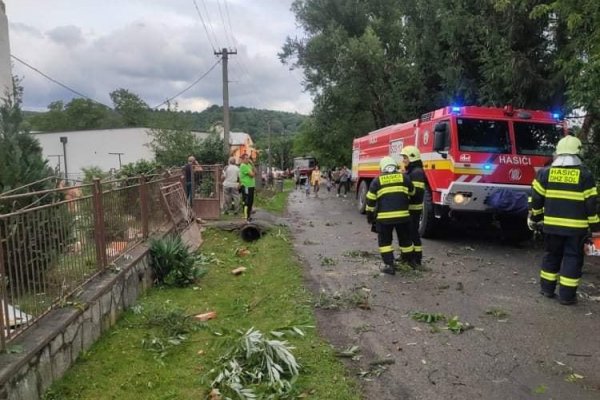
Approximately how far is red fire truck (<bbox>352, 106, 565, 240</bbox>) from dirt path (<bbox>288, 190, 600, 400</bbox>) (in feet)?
3.37

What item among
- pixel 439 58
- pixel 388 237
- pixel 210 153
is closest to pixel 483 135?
pixel 388 237

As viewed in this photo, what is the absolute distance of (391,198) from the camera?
301 inches

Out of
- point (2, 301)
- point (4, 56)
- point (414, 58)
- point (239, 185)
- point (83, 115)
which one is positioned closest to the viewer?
point (2, 301)

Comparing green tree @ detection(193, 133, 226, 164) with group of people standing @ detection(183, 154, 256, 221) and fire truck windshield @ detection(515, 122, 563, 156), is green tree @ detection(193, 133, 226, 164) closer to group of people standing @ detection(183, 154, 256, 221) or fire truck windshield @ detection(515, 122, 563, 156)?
group of people standing @ detection(183, 154, 256, 221)

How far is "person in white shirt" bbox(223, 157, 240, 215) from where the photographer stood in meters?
14.9

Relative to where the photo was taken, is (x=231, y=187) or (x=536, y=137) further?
(x=231, y=187)

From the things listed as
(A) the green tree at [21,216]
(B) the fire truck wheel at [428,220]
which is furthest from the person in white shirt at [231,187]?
(A) the green tree at [21,216]

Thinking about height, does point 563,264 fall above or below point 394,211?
below

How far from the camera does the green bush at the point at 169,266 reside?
7453mm

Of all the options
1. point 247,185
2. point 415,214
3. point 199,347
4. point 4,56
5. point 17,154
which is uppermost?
point 4,56

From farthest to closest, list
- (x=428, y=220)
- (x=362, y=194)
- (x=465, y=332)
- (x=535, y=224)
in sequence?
(x=362, y=194)
(x=428, y=220)
(x=535, y=224)
(x=465, y=332)

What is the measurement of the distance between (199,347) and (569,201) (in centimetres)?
439

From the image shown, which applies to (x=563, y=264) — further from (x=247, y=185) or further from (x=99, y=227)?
(x=247, y=185)

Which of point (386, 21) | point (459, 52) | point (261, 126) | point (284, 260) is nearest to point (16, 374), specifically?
point (284, 260)
